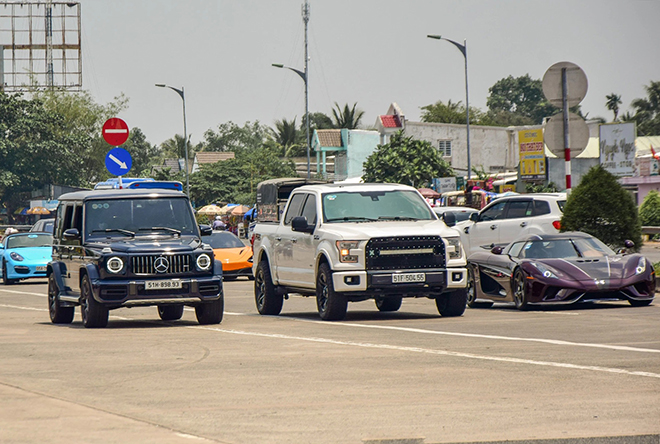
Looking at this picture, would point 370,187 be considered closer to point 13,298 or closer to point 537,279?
point 537,279

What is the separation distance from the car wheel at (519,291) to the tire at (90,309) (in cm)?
640

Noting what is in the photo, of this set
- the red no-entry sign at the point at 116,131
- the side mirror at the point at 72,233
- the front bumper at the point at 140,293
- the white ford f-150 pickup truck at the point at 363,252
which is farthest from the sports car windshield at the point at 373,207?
the red no-entry sign at the point at 116,131

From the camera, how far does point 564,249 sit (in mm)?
18453

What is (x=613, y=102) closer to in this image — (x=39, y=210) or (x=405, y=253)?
(x=39, y=210)

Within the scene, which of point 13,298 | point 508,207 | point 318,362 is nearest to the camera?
point 318,362

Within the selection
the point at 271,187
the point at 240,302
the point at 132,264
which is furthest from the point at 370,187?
the point at 271,187

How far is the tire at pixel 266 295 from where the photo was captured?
18.3 meters

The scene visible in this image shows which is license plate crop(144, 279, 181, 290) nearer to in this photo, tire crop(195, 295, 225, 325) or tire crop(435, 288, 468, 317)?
tire crop(195, 295, 225, 325)

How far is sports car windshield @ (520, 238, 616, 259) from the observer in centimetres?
1830

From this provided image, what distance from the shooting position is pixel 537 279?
1748 cm

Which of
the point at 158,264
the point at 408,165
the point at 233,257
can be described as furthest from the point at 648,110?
the point at 158,264

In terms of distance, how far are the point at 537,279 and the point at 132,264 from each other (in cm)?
623

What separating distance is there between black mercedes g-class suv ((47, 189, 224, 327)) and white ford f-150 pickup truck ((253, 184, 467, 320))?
154 cm

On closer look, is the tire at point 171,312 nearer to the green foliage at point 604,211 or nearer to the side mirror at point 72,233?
the side mirror at point 72,233
